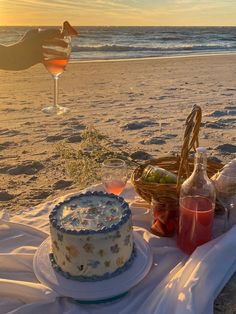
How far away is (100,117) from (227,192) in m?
4.60

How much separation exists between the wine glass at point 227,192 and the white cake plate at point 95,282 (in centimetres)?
50

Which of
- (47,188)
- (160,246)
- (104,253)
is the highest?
(104,253)

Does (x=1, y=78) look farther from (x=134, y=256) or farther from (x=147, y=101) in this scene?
(x=134, y=256)

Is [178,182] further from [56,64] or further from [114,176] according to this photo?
[56,64]

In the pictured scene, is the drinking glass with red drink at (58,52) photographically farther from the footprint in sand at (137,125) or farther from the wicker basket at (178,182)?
the footprint in sand at (137,125)

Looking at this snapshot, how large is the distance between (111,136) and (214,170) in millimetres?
3145

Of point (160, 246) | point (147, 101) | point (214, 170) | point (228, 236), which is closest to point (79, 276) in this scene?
point (160, 246)

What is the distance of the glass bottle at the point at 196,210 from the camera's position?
6.32 ft

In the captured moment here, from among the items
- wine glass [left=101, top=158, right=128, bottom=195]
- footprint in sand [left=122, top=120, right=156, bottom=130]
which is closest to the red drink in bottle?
wine glass [left=101, top=158, right=128, bottom=195]

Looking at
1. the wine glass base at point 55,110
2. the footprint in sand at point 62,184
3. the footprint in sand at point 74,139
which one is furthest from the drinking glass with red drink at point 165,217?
the footprint in sand at point 74,139

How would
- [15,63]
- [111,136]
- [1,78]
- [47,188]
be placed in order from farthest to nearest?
1. [1,78]
2. [111,136]
3. [47,188]
4. [15,63]

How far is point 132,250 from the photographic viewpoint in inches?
73.6

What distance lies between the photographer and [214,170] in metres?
2.46

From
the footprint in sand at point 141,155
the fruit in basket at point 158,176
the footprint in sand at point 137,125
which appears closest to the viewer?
the fruit in basket at point 158,176
